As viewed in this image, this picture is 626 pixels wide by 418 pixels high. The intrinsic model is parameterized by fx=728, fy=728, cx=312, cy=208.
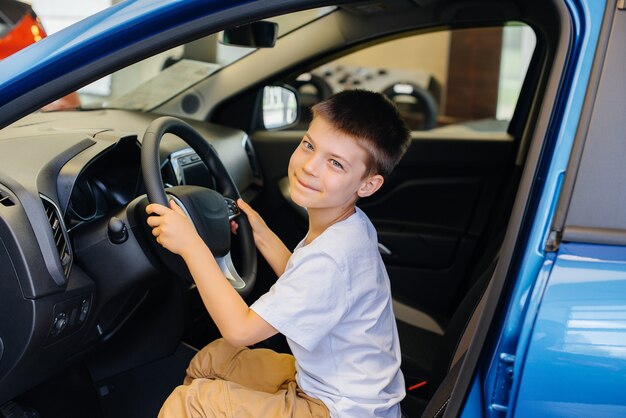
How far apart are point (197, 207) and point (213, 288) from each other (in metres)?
0.26

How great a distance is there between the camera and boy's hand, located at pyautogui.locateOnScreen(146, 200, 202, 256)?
51.9 inches

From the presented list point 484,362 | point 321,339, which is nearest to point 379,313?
point 321,339

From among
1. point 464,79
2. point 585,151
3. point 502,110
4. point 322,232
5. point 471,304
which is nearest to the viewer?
point 585,151

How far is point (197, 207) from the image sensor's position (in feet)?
4.96

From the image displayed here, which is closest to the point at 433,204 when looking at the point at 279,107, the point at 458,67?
the point at 279,107

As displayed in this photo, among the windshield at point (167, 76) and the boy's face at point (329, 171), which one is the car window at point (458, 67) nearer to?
the windshield at point (167, 76)

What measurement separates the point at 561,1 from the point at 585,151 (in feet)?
0.79

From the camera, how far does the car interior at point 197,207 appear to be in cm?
143

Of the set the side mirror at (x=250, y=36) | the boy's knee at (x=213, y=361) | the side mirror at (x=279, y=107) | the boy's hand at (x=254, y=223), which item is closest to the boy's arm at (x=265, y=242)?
the boy's hand at (x=254, y=223)

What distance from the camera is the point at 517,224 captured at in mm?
1121

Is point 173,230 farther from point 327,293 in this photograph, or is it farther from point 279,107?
point 279,107

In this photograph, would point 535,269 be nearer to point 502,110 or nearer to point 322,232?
point 322,232

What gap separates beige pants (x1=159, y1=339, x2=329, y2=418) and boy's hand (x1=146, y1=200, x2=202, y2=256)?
0.93ft

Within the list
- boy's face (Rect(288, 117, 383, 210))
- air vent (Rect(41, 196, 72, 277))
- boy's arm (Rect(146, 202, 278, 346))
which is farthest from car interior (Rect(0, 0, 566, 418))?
boy's face (Rect(288, 117, 383, 210))
